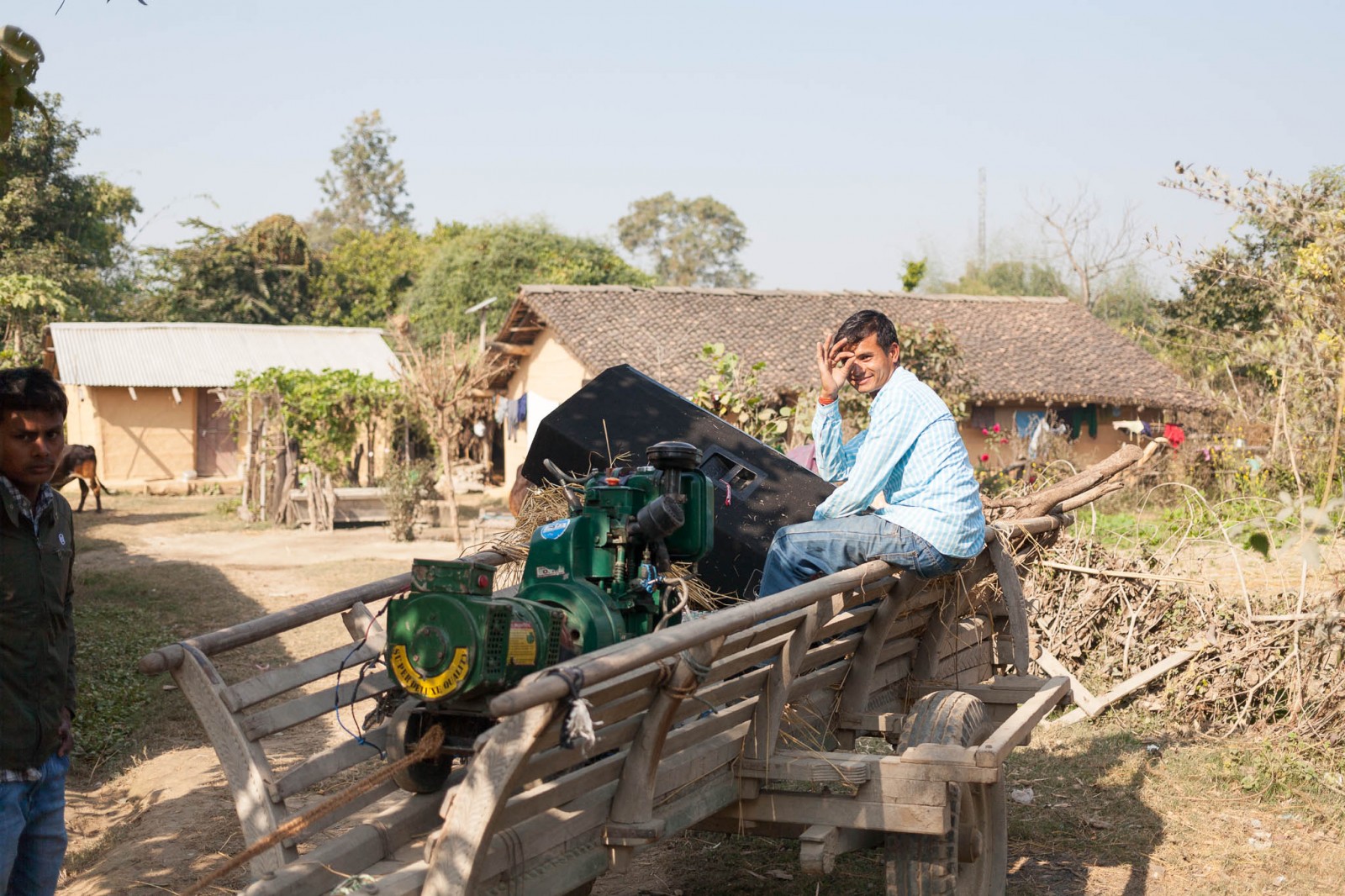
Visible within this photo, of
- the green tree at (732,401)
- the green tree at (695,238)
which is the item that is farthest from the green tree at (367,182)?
the green tree at (732,401)

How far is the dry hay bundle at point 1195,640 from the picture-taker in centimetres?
675

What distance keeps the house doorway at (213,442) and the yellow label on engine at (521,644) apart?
2595 cm

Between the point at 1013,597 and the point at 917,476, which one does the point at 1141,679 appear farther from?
the point at 917,476

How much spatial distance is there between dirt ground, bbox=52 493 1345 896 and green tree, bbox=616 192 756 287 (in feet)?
187

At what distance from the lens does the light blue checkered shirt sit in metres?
4.14

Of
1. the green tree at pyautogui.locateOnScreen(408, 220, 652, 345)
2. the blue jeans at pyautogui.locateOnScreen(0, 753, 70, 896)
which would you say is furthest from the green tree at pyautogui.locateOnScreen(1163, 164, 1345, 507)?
the green tree at pyautogui.locateOnScreen(408, 220, 652, 345)

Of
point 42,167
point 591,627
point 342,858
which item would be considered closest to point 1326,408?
point 591,627

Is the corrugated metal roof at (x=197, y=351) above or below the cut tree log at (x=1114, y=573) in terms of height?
above

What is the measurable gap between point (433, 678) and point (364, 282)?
39607 millimetres

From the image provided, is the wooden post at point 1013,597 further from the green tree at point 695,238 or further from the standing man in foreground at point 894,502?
the green tree at point 695,238

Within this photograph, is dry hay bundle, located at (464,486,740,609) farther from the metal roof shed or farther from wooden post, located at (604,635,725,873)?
the metal roof shed

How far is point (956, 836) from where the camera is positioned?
373cm

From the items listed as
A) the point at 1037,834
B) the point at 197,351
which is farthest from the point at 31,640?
the point at 197,351

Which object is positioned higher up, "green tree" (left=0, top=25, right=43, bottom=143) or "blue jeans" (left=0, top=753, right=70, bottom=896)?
"green tree" (left=0, top=25, right=43, bottom=143)
